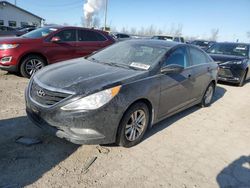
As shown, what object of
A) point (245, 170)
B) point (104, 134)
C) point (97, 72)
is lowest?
point (245, 170)

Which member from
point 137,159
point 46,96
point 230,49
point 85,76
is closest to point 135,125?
point 137,159

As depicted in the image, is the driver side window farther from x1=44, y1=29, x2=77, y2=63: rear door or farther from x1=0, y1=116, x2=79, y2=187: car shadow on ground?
x1=44, y1=29, x2=77, y2=63: rear door

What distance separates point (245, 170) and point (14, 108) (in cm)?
412

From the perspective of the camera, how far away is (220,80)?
9.12 meters

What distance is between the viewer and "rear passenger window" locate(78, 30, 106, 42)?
7.92m

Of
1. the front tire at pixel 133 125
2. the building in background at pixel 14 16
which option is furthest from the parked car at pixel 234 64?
the building in background at pixel 14 16

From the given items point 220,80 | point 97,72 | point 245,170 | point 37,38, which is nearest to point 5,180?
point 97,72

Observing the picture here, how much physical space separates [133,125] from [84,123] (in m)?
0.85

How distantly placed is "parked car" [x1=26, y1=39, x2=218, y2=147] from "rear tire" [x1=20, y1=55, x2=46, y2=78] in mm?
3010

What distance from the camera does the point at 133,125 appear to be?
11.6ft

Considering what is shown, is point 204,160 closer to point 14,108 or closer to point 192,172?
point 192,172

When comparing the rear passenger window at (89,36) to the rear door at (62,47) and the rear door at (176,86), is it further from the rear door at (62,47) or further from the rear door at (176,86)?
the rear door at (176,86)

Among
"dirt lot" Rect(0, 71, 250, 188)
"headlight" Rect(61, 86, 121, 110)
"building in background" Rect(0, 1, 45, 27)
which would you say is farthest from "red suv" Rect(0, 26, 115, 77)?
"building in background" Rect(0, 1, 45, 27)

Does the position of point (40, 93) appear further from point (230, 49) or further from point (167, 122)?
point (230, 49)
